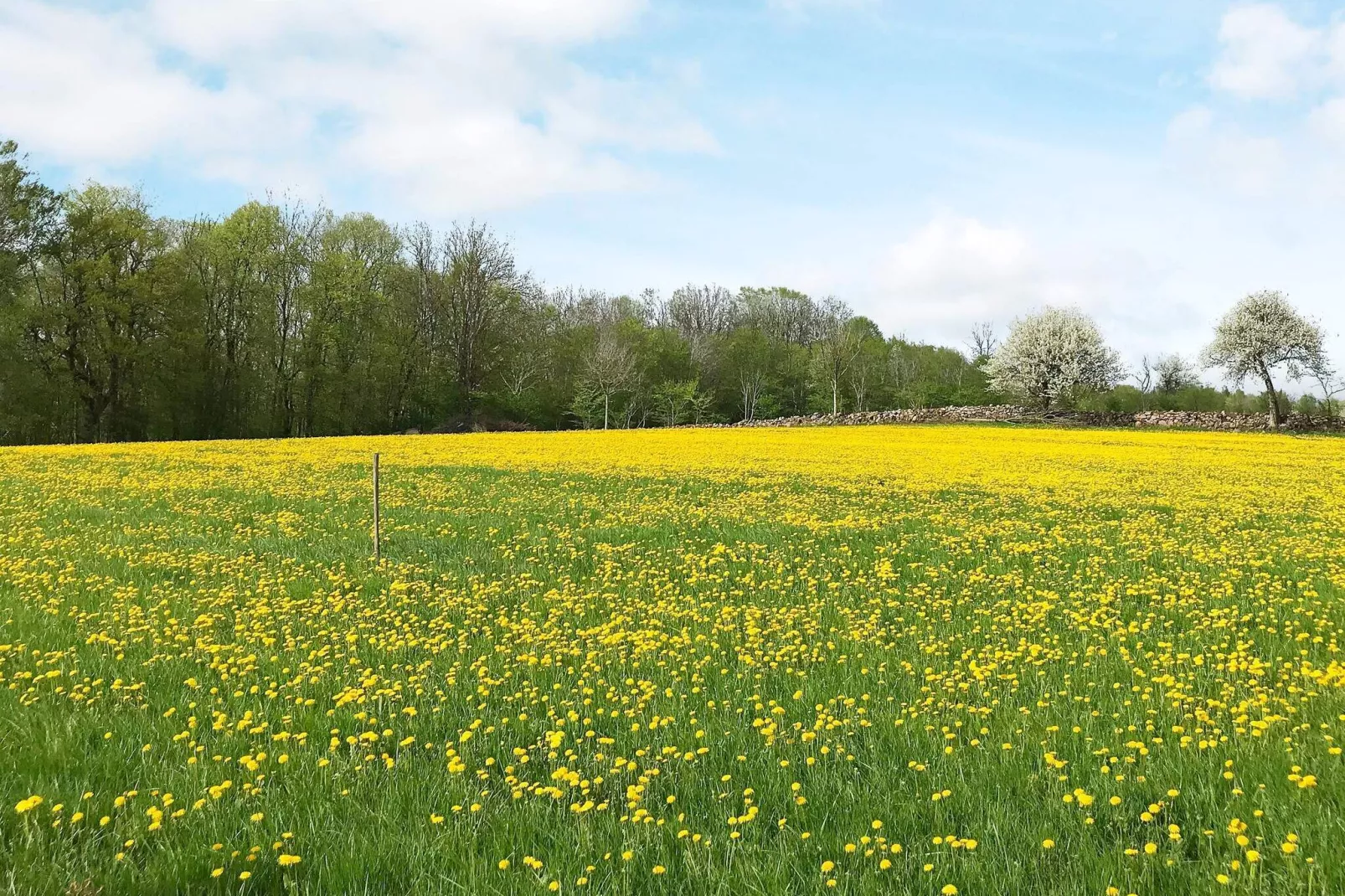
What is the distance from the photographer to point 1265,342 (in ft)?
165

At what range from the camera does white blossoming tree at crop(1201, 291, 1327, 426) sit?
4981 centimetres

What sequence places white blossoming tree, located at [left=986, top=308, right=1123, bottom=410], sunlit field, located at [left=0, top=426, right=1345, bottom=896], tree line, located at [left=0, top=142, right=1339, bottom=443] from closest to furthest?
sunlit field, located at [left=0, top=426, right=1345, bottom=896] → tree line, located at [left=0, top=142, right=1339, bottom=443] → white blossoming tree, located at [left=986, top=308, right=1123, bottom=410]

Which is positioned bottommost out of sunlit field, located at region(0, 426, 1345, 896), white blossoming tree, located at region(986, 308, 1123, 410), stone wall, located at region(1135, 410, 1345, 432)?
sunlit field, located at region(0, 426, 1345, 896)

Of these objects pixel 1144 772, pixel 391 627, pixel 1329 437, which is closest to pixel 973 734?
pixel 1144 772

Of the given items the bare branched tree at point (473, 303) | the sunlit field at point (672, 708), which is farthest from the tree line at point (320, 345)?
the sunlit field at point (672, 708)

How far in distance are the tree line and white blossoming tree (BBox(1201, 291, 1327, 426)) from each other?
407cm

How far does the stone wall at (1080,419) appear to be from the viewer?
1847 inches

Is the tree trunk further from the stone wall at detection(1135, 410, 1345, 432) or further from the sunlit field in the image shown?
the sunlit field

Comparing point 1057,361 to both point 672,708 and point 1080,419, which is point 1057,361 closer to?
point 1080,419

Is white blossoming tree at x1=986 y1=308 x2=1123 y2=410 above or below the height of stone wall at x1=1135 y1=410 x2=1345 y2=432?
above

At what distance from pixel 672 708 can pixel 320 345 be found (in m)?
52.5

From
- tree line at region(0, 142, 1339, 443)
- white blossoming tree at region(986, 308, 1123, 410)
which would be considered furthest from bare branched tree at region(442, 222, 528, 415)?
white blossoming tree at region(986, 308, 1123, 410)

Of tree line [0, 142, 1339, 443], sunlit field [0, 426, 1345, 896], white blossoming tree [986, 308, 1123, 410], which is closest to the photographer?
sunlit field [0, 426, 1345, 896]

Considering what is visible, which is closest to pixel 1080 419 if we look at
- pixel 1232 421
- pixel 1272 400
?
pixel 1232 421
